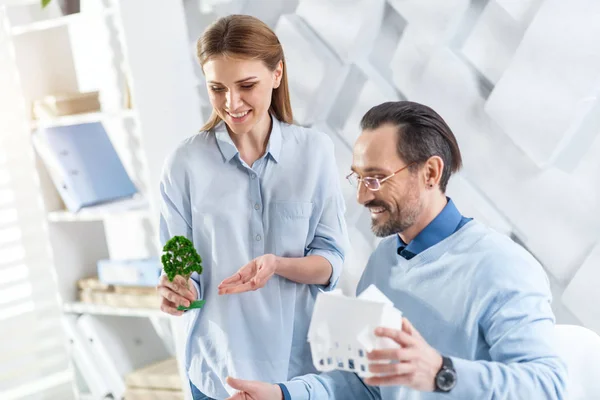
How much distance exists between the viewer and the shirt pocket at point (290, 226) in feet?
7.25

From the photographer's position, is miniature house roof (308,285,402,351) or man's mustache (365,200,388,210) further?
man's mustache (365,200,388,210)

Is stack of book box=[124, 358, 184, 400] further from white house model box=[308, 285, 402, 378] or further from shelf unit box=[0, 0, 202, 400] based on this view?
white house model box=[308, 285, 402, 378]

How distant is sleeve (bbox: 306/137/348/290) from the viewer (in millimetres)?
2248

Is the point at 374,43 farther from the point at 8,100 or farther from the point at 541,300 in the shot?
the point at 8,100

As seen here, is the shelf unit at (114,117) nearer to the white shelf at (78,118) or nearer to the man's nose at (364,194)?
the white shelf at (78,118)

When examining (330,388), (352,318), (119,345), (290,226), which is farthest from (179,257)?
(119,345)

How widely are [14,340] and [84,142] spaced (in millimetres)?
1076

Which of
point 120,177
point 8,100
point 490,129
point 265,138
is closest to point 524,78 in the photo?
point 490,129

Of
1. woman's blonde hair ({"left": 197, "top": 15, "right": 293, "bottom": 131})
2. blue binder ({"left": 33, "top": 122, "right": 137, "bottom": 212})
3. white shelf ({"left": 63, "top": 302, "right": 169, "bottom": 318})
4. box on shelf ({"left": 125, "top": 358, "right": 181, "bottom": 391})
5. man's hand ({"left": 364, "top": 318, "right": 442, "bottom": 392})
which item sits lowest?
box on shelf ({"left": 125, "top": 358, "right": 181, "bottom": 391})

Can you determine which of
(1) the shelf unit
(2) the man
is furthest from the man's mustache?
(1) the shelf unit

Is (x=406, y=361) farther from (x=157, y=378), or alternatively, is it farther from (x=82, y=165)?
(x=82, y=165)

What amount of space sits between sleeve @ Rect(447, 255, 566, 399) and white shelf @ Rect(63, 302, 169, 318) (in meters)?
1.92

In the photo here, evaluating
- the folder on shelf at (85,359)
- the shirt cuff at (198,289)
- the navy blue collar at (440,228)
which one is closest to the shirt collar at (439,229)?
the navy blue collar at (440,228)

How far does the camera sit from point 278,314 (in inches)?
87.1
